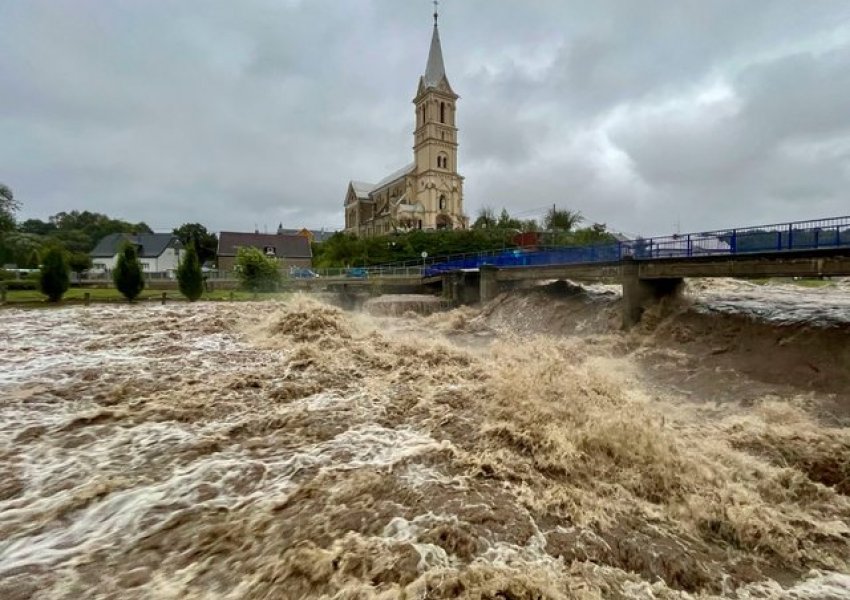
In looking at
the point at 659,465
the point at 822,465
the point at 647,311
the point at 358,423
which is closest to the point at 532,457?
the point at 659,465

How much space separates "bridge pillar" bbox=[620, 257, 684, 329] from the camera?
19516 millimetres

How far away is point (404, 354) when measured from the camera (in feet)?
42.6

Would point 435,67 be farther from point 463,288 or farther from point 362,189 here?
point 463,288

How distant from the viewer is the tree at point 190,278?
3669cm

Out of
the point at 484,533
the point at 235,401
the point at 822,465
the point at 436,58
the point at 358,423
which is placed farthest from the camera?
the point at 436,58

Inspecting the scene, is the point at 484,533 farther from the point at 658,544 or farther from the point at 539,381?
the point at 539,381

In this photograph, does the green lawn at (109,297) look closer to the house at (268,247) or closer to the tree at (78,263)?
the tree at (78,263)

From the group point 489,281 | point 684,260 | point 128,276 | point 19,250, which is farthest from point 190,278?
point 19,250

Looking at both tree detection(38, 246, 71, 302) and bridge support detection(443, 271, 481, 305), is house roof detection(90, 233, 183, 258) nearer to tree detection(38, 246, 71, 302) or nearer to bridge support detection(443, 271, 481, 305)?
tree detection(38, 246, 71, 302)

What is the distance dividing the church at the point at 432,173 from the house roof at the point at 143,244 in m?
39.1

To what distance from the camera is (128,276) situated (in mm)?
34969

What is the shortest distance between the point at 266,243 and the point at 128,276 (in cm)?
3841

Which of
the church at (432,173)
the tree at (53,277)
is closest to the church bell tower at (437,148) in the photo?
the church at (432,173)

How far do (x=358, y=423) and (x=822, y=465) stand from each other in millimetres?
7727
